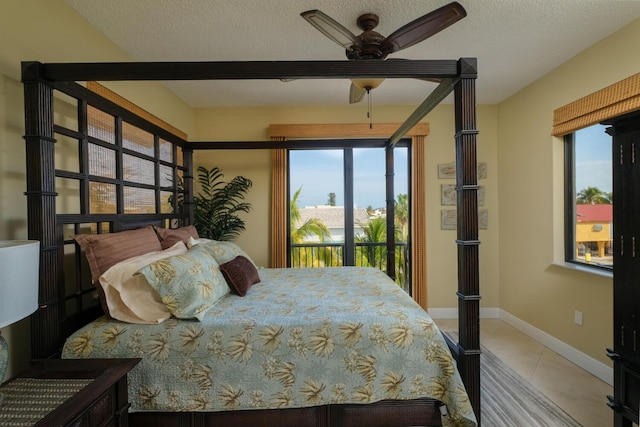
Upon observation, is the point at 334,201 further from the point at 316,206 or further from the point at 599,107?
the point at 599,107

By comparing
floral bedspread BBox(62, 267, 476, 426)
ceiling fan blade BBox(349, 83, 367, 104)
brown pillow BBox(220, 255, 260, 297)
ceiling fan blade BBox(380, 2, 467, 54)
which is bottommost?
floral bedspread BBox(62, 267, 476, 426)

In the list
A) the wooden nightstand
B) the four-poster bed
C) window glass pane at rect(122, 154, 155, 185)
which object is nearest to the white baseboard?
the four-poster bed

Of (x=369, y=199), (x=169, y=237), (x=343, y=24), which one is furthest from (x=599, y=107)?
(x=169, y=237)

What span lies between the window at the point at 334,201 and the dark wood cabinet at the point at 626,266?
7.51 feet

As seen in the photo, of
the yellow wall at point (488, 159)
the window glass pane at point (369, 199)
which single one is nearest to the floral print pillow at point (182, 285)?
the yellow wall at point (488, 159)

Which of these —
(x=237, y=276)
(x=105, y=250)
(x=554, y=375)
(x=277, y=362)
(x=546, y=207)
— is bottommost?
(x=554, y=375)

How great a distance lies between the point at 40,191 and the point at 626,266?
2.91 metres

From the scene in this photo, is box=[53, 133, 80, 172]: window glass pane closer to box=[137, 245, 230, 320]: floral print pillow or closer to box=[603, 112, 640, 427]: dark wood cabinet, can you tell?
box=[137, 245, 230, 320]: floral print pillow

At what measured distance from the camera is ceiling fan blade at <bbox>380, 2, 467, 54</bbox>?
4.78 feet

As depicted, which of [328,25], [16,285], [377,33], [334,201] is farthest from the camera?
[334,201]

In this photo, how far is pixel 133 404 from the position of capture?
1.36m

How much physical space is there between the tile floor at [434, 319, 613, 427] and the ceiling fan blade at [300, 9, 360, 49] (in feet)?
9.17

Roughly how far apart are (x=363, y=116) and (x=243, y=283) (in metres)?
2.65

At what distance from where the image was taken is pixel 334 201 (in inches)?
149
